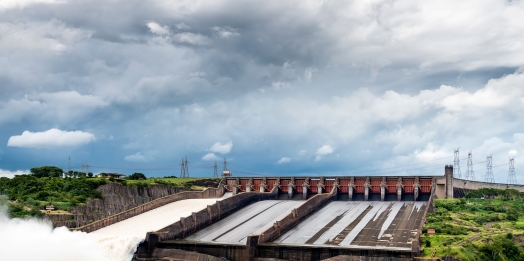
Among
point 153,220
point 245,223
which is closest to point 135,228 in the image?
point 153,220

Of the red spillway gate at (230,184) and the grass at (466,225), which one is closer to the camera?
the grass at (466,225)

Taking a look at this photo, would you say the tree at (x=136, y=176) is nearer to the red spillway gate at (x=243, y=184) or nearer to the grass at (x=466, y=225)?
the red spillway gate at (x=243, y=184)

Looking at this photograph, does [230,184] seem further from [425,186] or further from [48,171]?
[48,171]

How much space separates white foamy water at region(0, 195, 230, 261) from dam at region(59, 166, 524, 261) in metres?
0.77

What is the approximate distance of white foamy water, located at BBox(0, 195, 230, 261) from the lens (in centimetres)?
5003

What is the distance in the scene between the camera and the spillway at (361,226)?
50.8 meters

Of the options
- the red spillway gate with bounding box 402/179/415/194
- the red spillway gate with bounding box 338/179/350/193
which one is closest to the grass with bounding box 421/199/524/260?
the red spillway gate with bounding box 402/179/415/194

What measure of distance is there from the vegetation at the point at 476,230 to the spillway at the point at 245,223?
17.9 m

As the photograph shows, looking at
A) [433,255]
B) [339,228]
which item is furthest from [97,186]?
[433,255]

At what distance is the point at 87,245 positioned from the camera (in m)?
53.2

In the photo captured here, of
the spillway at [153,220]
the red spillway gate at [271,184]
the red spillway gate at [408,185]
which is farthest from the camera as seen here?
the red spillway gate at [271,184]

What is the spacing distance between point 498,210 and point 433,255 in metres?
25.6

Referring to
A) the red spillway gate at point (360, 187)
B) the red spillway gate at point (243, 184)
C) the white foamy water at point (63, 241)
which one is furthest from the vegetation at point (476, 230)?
the red spillway gate at point (243, 184)

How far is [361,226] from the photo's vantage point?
186 feet
